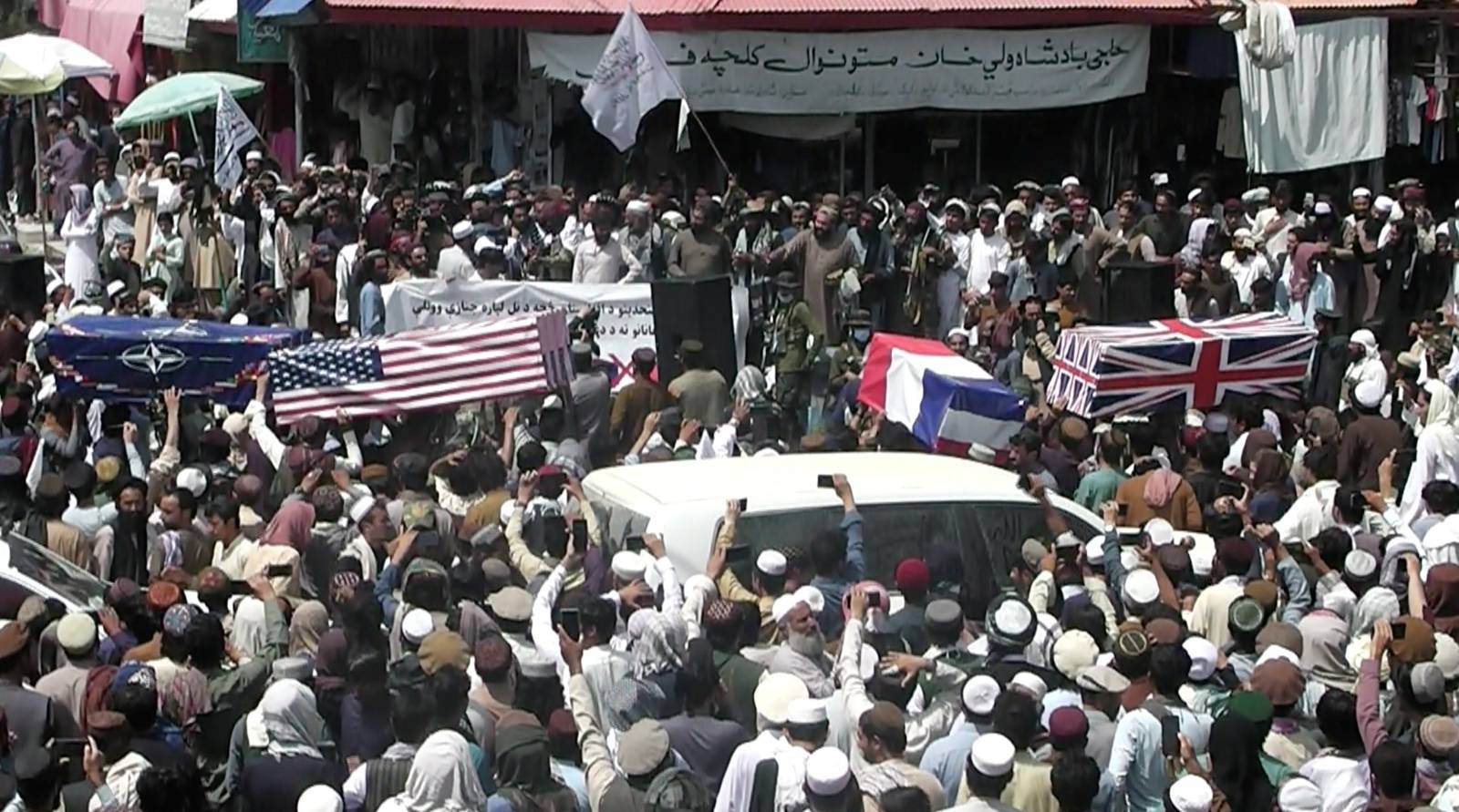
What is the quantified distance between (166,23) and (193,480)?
56.4 ft

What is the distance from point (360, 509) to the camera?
9.29m

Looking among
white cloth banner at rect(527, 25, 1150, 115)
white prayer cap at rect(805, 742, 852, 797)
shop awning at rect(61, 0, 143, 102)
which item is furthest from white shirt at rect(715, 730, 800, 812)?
shop awning at rect(61, 0, 143, 102)

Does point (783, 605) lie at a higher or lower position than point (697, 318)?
lower

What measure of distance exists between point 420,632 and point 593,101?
9783mm

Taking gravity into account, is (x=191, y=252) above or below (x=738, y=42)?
below

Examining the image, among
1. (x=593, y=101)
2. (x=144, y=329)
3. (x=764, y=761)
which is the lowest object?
(x=764, y=761)

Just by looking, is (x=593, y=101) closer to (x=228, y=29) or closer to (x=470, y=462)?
(x=470, y=462)

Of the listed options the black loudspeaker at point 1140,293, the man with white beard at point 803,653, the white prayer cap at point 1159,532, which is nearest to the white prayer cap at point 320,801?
the man with white beard at point 803,653

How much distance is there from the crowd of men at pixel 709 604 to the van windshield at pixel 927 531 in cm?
6

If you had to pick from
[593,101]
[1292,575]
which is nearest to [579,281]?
[593,101]

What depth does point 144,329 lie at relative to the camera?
1141 cm

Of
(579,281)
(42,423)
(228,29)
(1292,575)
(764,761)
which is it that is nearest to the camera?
(764,761)

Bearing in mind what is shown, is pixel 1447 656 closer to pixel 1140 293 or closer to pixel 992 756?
pixel 992 756

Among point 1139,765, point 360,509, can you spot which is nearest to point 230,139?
point 360,509
